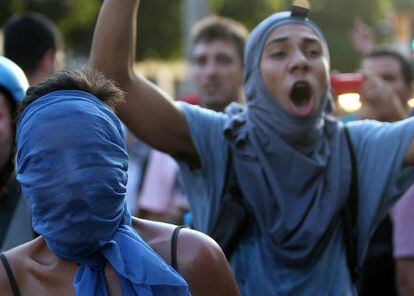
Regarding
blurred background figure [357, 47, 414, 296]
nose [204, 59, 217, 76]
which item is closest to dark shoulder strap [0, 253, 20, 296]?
blurred background figure [357, 47, 414, 296]

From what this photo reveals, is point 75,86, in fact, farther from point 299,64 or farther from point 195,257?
point 299,64

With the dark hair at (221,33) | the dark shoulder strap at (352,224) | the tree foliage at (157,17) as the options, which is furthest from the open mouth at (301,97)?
the tree foliage at (157,17)

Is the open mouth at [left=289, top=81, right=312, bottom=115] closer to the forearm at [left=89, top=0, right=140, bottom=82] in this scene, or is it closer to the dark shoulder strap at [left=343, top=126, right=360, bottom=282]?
the dark shoulder strap at [left=343, top=126, right=360, bottom=282]

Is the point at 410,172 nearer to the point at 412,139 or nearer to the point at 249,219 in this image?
the point at 412,139

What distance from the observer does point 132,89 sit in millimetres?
3846

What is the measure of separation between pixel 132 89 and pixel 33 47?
6.70 ft

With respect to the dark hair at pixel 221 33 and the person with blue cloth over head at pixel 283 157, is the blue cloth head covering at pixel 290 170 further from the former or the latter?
the dark hair at pixel 221 33

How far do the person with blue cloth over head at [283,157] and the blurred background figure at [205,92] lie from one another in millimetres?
2000

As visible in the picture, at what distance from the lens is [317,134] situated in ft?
12.9

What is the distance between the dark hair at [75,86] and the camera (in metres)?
2.71

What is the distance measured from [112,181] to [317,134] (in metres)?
1.51

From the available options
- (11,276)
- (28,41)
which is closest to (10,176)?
(11,276)

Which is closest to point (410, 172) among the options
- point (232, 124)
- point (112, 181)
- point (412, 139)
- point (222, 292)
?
point (412, 139)

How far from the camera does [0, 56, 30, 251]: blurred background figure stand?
3672 mm
